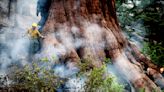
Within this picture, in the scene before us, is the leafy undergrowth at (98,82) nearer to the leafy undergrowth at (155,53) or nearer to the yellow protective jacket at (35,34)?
the yellow protective jacket at (35,34)

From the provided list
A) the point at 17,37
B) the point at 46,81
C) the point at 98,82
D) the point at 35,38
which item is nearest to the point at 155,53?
the point at 17,37

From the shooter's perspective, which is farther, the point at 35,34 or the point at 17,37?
the point at 17,37

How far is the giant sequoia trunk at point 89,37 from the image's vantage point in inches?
342

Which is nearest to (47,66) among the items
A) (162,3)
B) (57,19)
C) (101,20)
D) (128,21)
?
(57,19)

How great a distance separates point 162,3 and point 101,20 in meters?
6.22

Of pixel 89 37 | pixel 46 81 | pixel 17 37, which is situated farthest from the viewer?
pixel 17 37

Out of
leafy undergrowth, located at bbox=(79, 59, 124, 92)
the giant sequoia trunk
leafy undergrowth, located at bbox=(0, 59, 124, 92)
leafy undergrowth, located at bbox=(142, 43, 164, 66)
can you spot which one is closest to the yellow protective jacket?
the giant sequoia trunk

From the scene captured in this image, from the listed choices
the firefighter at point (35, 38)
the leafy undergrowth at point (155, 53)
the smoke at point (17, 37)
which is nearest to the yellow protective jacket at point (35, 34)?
the firefighter at point (35, 38)

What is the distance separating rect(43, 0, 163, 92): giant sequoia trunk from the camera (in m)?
8.68

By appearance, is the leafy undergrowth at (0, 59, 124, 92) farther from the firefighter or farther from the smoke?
the firefighter

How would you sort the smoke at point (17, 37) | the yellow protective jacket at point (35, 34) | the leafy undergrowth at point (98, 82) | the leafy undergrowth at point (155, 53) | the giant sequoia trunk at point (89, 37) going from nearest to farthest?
the leafy undergrowth at point (98, 82)
the giant sequoia trunk at point (89, 37)
the yellow protective jacket at point (35, 34)
the smoke at point (17, 37)
the leafy undergrowth at point (155, 53)

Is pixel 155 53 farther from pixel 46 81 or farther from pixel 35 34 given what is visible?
pixel 46 81

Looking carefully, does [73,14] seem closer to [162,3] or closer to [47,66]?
[47,66]

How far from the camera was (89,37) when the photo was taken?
8984 mm
